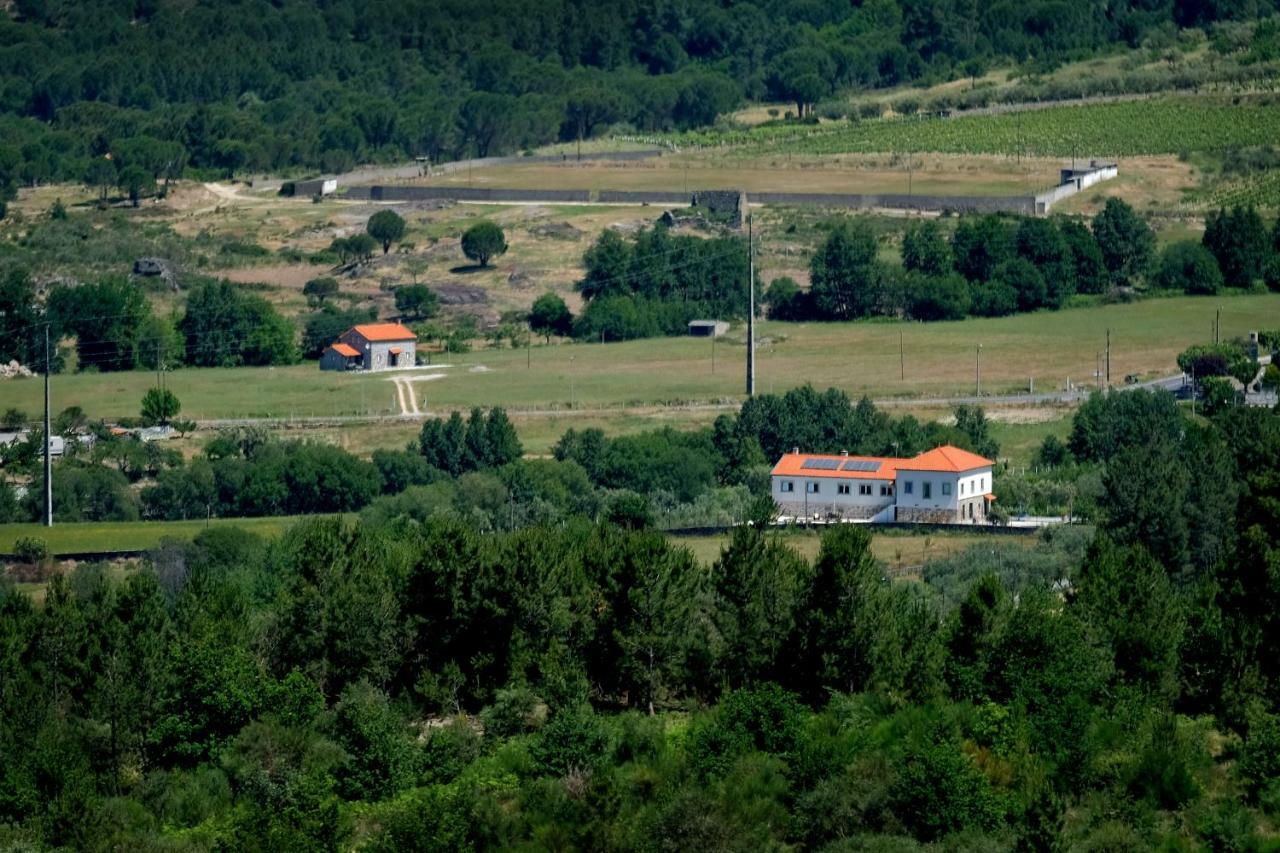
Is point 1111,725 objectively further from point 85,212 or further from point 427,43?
A: point 427,43

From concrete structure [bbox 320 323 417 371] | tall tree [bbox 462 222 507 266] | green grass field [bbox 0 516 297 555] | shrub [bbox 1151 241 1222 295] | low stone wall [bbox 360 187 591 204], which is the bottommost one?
green grass field [bbox 0 516 297 555]

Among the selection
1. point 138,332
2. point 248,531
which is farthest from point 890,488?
point 138,332

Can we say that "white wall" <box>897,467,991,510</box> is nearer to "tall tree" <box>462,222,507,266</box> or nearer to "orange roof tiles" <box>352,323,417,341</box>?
"orange roof tiles" <box>352,323,417,341</box>

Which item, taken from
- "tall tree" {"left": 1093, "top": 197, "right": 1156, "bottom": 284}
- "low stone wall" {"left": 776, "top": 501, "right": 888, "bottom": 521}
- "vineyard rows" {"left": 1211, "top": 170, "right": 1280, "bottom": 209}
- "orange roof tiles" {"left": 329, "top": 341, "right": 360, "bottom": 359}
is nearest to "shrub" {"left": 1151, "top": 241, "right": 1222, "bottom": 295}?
"tall tree" {"left": 1093, "top": 197, "right": 1156, "bottom": 284}

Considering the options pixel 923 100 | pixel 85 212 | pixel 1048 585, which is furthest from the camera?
pixel 923 100

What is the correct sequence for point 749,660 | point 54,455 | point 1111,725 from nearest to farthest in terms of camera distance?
point 1111,725 → point 749,660 → point 54,455

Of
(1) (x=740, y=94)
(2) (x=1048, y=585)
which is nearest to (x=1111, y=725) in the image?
(2) (x=1048, y=585)
